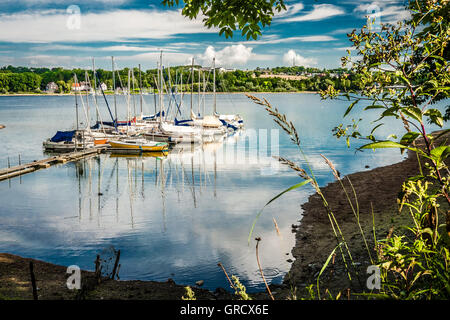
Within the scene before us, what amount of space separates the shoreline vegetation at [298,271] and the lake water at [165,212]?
790 mm

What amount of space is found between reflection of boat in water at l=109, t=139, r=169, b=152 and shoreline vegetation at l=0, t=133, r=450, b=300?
24.1m

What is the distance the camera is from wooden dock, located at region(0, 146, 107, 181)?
2952 cm

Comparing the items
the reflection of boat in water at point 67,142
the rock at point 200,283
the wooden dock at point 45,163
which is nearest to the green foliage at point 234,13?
the rock at point 200,283

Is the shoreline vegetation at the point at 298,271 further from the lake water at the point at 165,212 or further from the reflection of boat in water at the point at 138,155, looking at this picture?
the reflection of boat in water at the point at 138,155

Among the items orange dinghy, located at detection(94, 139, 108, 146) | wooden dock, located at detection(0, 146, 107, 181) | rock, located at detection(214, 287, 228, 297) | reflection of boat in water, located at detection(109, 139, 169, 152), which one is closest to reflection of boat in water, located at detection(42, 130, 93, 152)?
orange dinghy, located at detection(94, 139, 108, 146)

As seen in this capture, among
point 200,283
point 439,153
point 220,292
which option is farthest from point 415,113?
point 200,283

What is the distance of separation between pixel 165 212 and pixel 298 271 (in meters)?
10.1

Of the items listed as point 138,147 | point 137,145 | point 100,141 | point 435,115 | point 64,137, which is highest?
point 435,115

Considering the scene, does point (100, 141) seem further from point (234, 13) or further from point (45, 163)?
point (234, 13)

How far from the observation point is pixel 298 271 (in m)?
11.5

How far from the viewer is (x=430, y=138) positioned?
2.59 metres

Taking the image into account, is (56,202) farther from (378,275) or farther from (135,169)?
(378,275)

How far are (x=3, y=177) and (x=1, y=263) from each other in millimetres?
18245
